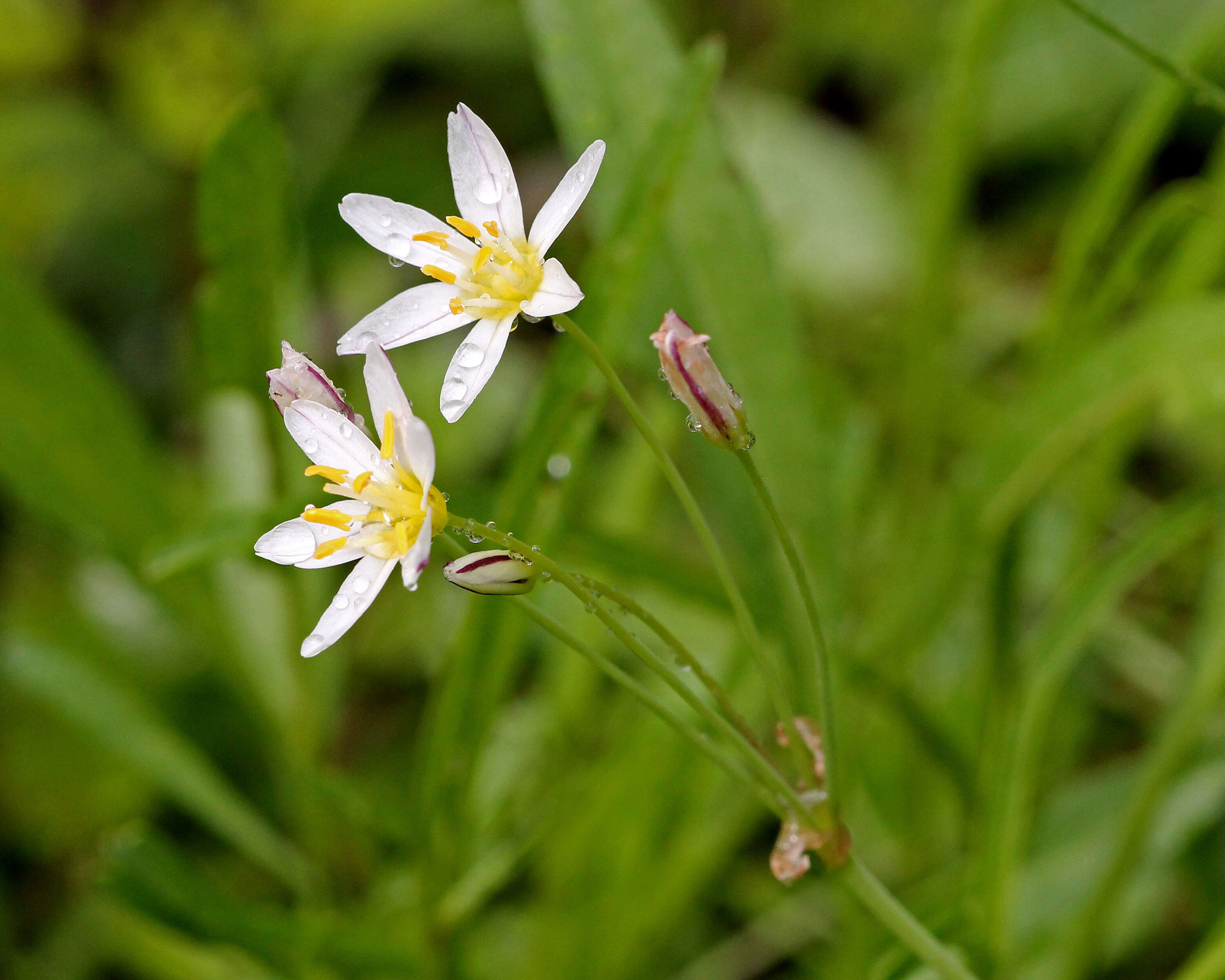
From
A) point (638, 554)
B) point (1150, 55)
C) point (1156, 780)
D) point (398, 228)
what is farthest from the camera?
point (638, 554)

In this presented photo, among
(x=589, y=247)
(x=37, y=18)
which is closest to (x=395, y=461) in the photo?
(x=589, y=247)

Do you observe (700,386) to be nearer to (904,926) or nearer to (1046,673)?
(904,926)

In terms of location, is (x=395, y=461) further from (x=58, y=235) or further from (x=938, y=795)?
(x=58, y=235)

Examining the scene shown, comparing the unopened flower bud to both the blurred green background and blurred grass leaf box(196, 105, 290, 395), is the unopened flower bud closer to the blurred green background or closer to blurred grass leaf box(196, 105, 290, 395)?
the blurred green background

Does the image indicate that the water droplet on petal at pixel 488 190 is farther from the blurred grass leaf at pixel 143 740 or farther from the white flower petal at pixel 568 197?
the blurred grass leaf at pixel 143 740

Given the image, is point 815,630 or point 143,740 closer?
point 815,630

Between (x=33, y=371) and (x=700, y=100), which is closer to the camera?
(x=700, y=100)

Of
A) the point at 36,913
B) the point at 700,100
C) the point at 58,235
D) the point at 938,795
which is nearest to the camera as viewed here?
the point at 700,100

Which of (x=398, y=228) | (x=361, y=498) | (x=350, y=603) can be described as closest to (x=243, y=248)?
(x=398, y=228)
